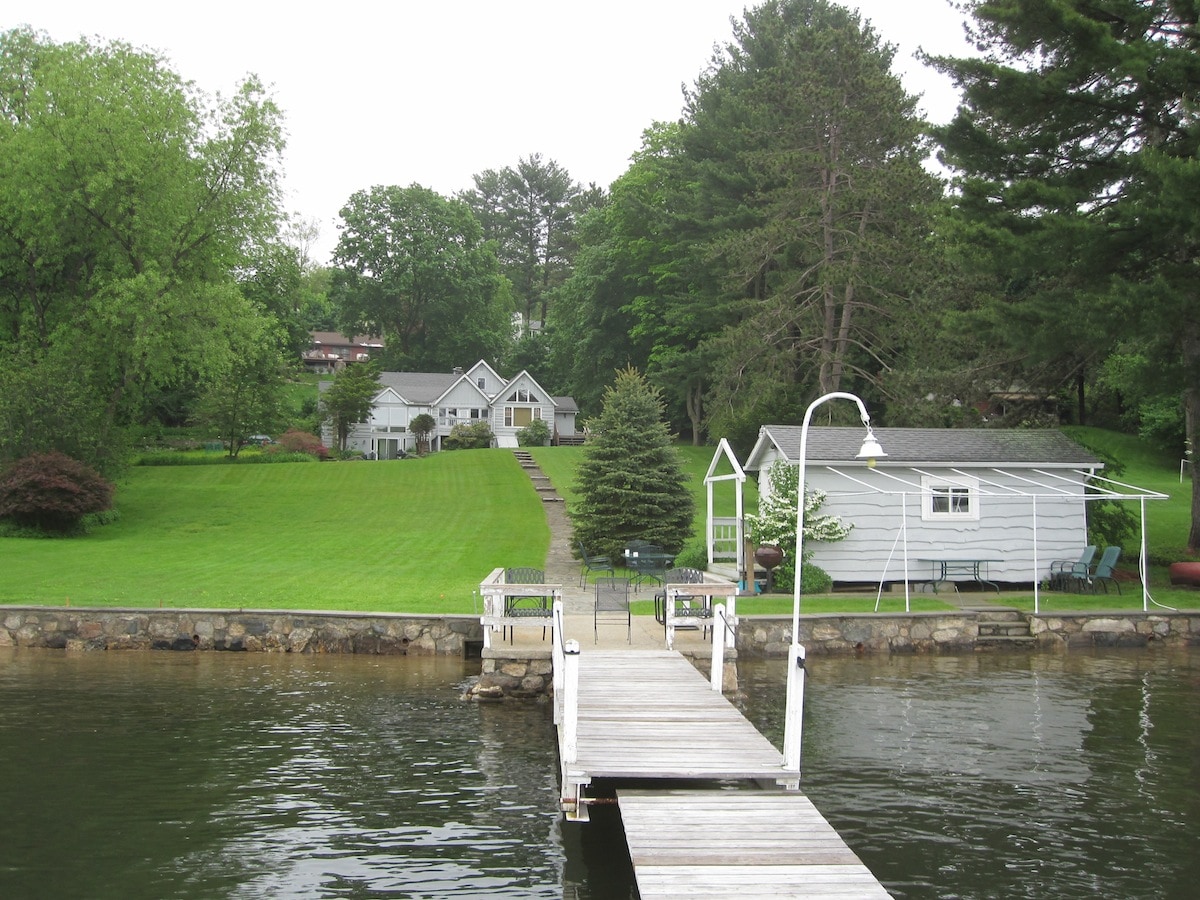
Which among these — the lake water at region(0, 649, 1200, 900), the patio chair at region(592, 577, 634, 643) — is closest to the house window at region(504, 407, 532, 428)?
the patio chair at region(592, 577, 634, 643)

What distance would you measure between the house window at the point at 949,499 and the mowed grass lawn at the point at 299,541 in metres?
10.3

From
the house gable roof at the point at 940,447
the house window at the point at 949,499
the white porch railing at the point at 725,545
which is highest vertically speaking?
the house gable roof at the point at 940,447

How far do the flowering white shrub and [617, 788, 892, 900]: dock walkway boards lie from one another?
1354 centimetres

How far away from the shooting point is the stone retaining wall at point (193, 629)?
19.6 meters

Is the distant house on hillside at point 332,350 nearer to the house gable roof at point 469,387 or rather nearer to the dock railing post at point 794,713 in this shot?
the house gable roof at point 469,387

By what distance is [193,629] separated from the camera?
1978 cm

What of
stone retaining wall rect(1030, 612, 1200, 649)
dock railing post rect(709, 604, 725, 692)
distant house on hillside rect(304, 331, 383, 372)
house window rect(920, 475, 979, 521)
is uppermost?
distant house on hillside rect(304, 331, 383, 372)

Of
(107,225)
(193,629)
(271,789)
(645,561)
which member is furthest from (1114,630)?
(107,225)

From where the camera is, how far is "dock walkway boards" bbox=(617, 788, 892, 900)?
7.66m

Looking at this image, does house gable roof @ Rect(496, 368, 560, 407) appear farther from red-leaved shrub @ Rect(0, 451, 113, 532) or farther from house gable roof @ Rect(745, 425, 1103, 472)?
house gable roof @ Rect(745, 425, 1103, 472)

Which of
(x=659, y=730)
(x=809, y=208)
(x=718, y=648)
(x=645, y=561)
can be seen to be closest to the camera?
(x=659, y=730)

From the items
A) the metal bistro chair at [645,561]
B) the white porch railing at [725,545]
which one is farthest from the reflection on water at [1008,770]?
the white porch railing at [725,545]

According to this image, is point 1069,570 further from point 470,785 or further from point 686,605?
point 470,785

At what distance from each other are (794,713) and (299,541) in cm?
2440
